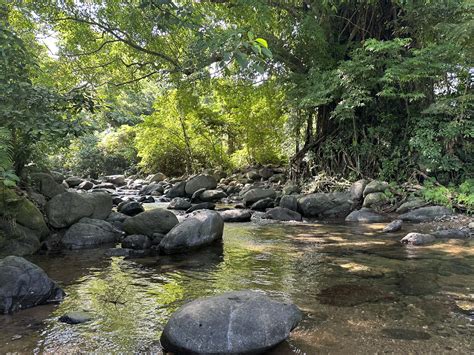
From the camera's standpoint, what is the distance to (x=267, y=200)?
11.7 meters

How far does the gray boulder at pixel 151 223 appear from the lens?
7320 mm

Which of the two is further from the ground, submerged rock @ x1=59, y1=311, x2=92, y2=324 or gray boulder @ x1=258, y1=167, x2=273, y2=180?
gray boulder @ x1=258, y1=167, x2=273, y2=180

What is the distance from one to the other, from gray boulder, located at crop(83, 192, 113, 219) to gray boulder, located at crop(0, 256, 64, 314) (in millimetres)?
3672

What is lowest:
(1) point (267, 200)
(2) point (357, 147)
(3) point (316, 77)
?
(1) point (267, 200)

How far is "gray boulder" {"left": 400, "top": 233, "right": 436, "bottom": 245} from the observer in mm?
6508

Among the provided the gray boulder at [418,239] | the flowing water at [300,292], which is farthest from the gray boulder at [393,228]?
the gray boulder at [418,239]

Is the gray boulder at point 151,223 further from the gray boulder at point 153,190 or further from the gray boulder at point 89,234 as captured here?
the gray boulder at point 153,190

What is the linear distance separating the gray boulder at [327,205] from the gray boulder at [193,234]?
379 cm

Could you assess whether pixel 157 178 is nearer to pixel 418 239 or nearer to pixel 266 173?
pixel 266 173

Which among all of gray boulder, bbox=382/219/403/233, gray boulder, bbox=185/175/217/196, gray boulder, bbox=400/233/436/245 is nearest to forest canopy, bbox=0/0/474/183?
gray boulder, bbox=382/219/403/233

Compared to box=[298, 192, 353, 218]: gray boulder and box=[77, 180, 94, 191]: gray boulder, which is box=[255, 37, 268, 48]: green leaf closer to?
box=[298, 192, 353, 218]: gray boulder

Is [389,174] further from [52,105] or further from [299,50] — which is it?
[52,105]

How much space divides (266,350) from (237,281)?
184cm

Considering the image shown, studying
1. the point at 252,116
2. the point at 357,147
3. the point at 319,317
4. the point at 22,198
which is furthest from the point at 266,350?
the point at 252,116
